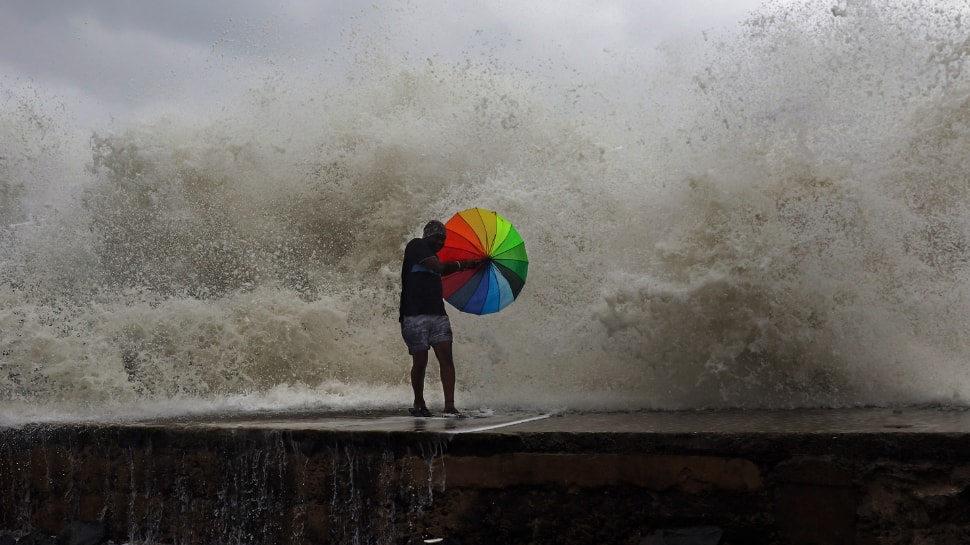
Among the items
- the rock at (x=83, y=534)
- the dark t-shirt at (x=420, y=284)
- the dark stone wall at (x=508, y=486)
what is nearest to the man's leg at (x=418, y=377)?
the dark t-shirt at (x=420, y=284)

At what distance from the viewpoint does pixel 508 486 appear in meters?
3.28

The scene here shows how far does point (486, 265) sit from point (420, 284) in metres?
0.42

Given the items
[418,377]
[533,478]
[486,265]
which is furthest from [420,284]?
[533,478]

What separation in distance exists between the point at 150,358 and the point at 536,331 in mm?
3480

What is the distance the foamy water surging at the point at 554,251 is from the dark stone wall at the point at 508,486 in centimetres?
180

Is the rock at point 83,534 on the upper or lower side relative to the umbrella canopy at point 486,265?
lower

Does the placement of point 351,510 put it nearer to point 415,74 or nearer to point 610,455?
point 610,455

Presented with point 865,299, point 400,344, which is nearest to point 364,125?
point 400,344

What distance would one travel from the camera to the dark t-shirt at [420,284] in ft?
14.8

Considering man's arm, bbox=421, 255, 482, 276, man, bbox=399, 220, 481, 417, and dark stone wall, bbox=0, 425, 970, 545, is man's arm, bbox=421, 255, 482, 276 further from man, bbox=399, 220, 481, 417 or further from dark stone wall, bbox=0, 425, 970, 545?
dark stone wall, bbox=0, 425, 970, 545

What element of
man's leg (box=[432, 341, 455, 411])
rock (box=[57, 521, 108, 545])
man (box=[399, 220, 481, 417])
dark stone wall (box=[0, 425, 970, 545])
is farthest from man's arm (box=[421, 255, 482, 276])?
rock (box=[57, 521, 108, 545])

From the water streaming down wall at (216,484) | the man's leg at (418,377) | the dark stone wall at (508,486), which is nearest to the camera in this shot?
the dark stone wall at (508,486)

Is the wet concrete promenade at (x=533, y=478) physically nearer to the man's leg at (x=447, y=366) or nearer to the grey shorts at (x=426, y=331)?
the man's leg at (x=447, y=366)

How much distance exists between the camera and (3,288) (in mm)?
8758
